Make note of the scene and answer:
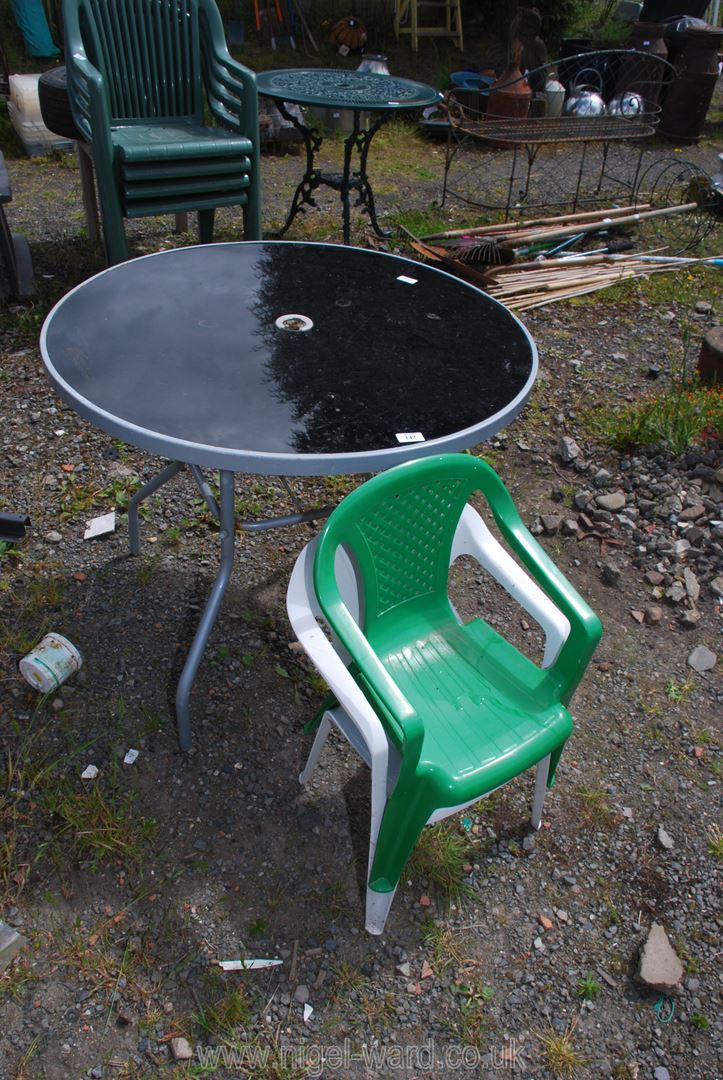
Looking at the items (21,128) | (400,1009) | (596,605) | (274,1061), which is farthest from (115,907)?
(21,128)

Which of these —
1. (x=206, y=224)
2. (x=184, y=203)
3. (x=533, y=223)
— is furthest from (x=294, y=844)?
(x=533, y=223)

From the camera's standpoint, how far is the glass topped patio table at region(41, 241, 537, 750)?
5.80 ft

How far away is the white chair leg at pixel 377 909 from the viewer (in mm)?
1789

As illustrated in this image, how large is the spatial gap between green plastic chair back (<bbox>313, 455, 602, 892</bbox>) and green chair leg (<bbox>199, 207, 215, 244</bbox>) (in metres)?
3.34

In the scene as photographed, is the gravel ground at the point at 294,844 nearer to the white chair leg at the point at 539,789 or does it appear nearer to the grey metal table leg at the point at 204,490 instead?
the white chair leg at the point at 539,789

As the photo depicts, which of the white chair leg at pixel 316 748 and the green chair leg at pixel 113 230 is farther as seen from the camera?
the green chair leg at pixel 113 230

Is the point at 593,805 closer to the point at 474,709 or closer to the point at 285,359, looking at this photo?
the point at 474,709

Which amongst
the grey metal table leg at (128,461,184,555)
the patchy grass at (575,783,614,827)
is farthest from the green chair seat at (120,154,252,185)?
the patchy grass at (575,783,614,827)

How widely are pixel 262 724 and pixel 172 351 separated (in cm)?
112

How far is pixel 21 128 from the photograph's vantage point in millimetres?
6277

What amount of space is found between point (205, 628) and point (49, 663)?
1.67 feet

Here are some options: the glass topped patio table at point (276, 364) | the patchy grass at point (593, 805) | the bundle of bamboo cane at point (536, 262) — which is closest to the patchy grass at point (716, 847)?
the patchy grass at point (593, 805)

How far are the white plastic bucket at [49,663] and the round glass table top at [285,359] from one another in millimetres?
861

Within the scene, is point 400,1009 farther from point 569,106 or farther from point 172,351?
point 569,106
